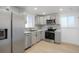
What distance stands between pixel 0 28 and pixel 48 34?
15.6 ft

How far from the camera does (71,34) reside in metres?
6.16

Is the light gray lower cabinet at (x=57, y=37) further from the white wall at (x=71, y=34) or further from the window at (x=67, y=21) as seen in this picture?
the window at (x=67, y=21)

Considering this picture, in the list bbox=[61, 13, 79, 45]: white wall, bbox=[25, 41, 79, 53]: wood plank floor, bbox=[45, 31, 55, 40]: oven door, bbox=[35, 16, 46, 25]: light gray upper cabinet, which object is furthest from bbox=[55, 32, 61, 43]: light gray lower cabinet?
bbox=[35, 16, 46, 25]: light gray upper cabinet

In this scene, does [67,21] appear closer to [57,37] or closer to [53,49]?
[57,37]

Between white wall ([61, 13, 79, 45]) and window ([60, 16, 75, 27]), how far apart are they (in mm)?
209

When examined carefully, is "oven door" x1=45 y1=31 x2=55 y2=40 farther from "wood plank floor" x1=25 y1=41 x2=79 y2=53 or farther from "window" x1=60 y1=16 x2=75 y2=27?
"wood plank floor" x1=25 y1=41 x2=79 y2=53

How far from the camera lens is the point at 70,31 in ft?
20.4

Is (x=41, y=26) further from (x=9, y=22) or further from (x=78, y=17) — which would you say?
(x=9, y=22)

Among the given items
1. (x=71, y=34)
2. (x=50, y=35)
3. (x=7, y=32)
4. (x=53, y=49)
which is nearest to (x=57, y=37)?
(x=50, y=35)

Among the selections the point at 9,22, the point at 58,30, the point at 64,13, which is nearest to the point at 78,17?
the point at 64,13

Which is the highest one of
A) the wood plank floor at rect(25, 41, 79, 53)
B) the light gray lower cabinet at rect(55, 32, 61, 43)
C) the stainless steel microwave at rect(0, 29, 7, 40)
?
the stainless steel microwave at rect(0, 29, 7, 40)

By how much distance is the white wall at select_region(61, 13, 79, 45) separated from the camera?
5.88m

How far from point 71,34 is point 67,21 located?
93 cm
